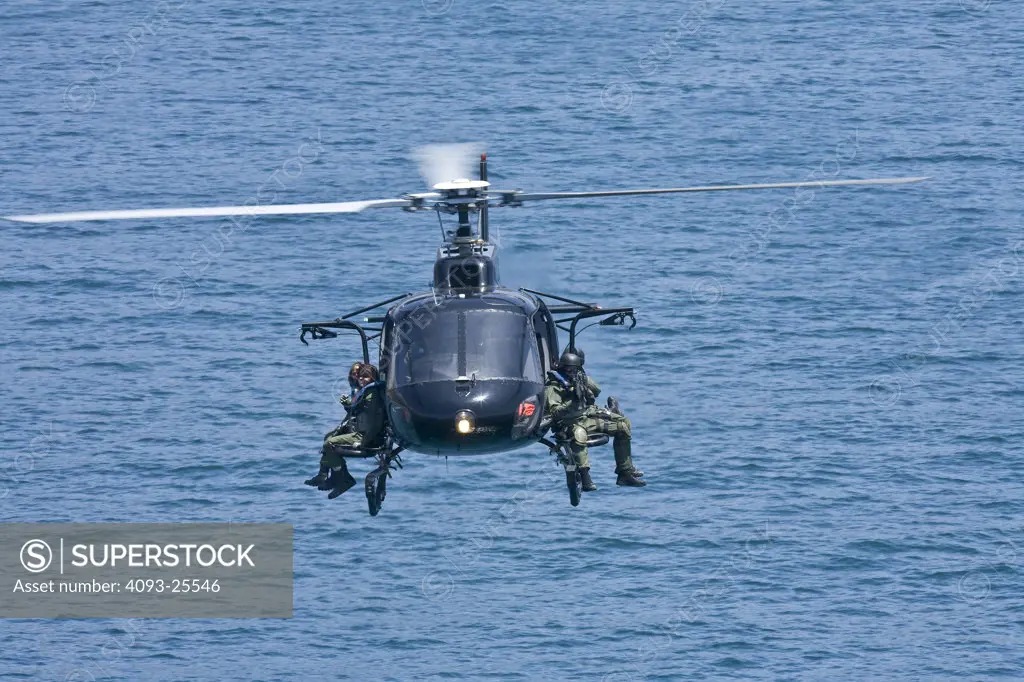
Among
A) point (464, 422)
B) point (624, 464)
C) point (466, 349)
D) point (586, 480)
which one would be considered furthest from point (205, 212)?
point (624, 464)

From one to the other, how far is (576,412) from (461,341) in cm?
400

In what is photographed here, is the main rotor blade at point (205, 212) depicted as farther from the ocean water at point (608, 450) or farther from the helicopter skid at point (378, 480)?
the ocean water at point (608, 450)

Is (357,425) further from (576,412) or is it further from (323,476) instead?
(576,412)

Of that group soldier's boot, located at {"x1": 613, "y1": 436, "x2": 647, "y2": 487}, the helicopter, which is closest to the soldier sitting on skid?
the helicopter

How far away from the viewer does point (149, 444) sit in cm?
16050

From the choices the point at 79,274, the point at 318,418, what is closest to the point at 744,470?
the point at 318,418

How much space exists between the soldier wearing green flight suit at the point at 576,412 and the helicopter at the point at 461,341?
28 centimetres

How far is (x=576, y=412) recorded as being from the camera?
152 feet

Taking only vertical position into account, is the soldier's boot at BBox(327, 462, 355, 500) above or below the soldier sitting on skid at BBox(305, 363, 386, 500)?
below

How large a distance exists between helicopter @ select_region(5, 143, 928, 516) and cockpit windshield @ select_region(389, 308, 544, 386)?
23 millimetres

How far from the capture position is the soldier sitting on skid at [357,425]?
45.8 m
